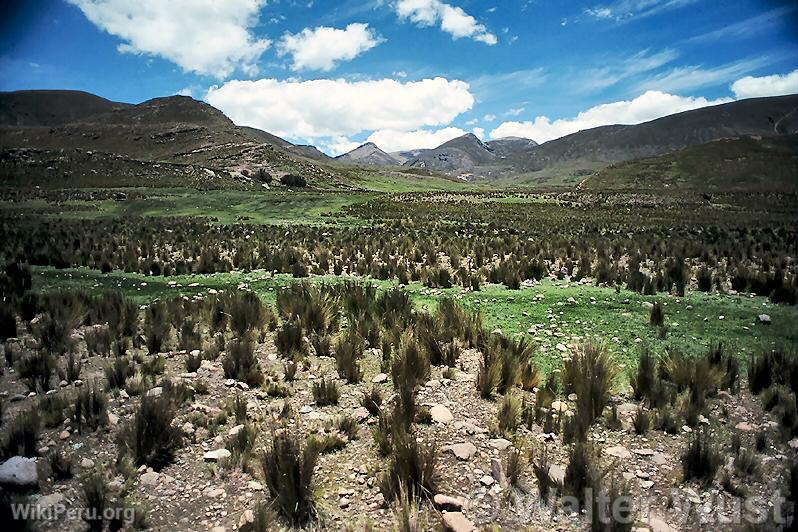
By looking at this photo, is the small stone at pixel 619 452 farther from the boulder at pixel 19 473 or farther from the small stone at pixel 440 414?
the boulder at pixel 19 473

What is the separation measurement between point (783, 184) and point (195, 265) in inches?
3877

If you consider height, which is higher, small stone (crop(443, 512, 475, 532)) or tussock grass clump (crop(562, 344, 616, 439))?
tussock grass clump (crop(562, 344, 616, 439))

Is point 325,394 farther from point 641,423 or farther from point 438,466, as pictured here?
point 641,423

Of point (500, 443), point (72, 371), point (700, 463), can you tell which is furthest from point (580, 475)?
Answer: point (72, 371)

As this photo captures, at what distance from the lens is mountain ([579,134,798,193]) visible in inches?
3137

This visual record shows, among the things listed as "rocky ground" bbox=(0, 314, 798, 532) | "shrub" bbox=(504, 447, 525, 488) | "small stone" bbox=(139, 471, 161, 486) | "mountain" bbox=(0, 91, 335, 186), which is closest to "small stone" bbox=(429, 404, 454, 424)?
"rocky ground" bbox=(0, 314, 798, 532)

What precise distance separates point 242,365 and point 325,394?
1.56m

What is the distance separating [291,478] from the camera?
3.93 meters

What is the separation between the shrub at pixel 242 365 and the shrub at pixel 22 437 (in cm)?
225

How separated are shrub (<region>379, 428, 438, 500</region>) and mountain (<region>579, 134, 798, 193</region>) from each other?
8215 cm

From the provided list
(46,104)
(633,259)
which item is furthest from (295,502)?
(46,104)

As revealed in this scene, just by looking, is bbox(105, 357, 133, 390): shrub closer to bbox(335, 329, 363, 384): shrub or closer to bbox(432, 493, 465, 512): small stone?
bbox(335, 329, 363, 384): shrub

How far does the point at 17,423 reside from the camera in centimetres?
451

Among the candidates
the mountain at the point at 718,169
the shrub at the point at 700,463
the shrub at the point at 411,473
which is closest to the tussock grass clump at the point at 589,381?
the shrub at the point at 700,463
